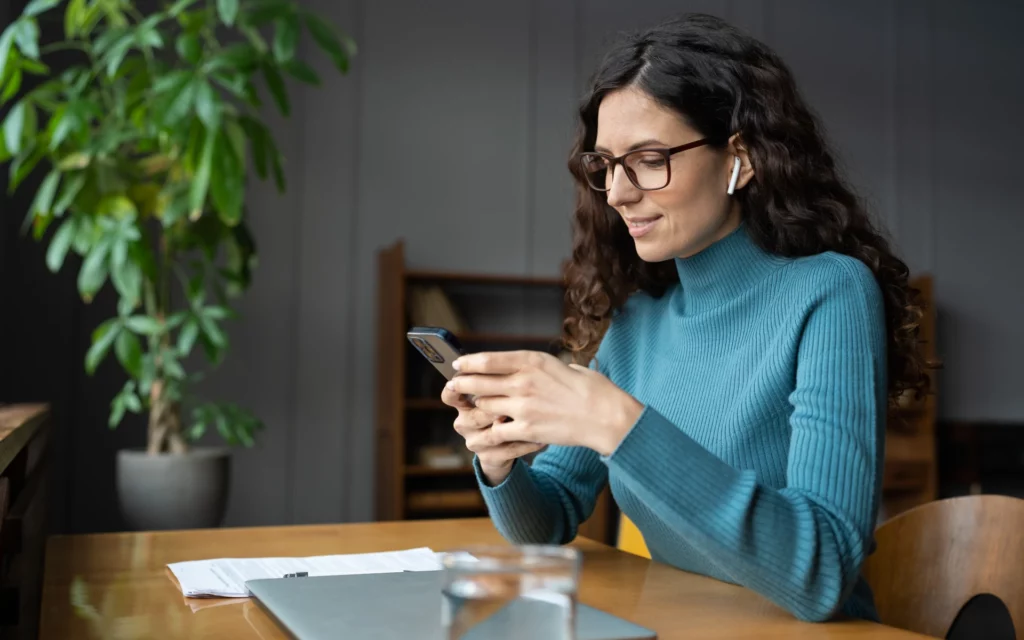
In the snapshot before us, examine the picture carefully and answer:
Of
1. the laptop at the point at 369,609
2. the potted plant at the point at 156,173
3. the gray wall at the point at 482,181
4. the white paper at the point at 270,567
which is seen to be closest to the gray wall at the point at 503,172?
the gray wall at the point at 482,181

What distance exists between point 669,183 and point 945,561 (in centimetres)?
59

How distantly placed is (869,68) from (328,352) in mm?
3196

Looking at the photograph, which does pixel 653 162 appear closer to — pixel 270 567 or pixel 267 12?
pixel 270 567

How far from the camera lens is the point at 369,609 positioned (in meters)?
0.81

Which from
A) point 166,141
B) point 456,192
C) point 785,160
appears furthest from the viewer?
point 456,192

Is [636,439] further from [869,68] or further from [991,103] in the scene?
[991,103]

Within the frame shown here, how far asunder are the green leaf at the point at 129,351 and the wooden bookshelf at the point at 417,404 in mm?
1184

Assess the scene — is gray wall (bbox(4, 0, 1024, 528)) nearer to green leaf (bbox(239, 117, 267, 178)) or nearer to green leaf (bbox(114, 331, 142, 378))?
green leaf (bbox(114, 331, 142, 378))

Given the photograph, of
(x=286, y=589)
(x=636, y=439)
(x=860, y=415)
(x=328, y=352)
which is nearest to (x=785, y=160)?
(x=860, y=415)

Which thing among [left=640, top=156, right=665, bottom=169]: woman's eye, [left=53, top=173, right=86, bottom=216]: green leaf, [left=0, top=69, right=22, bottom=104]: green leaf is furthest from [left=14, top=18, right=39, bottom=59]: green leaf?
[left=640, top=156, right=665, bottom=169]: woman's eye

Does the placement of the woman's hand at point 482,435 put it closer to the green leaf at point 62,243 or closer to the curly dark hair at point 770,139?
the curly dark hair at point 770,139

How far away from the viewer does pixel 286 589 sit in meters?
0.89

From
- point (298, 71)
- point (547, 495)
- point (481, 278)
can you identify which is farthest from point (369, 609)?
point (481, 278)

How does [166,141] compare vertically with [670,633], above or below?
above
